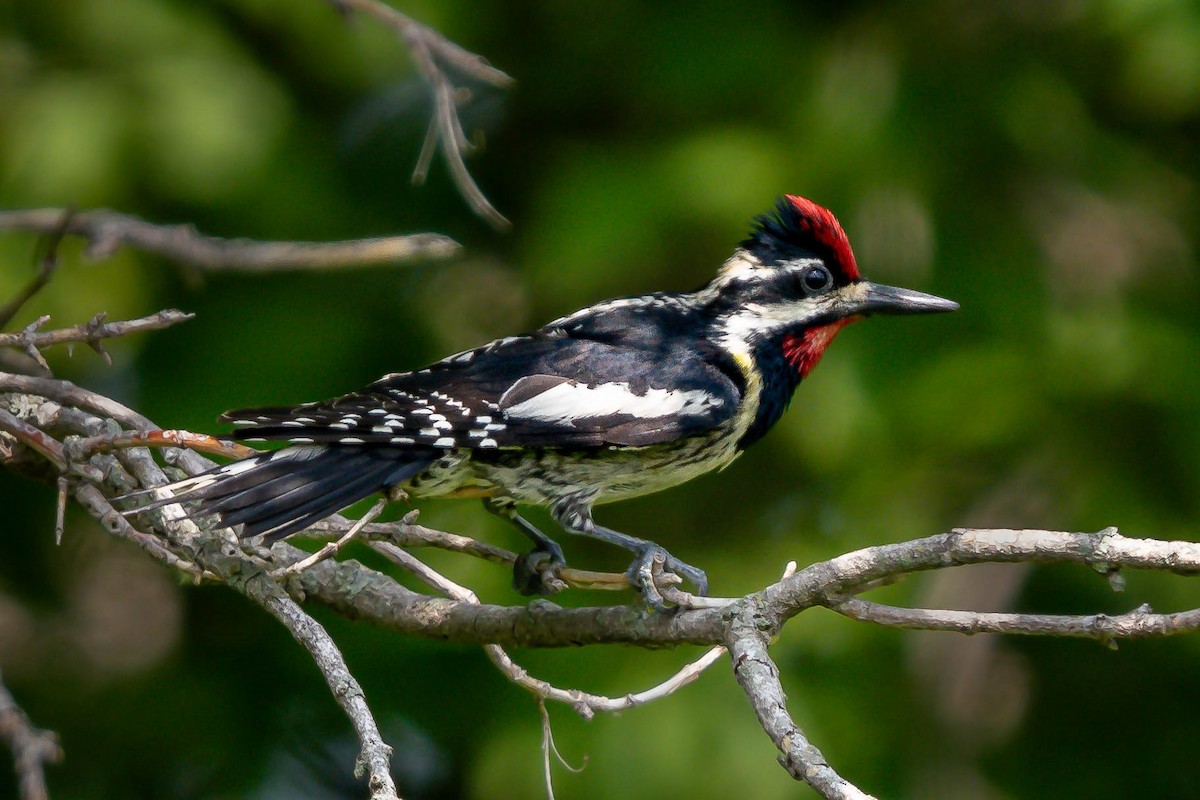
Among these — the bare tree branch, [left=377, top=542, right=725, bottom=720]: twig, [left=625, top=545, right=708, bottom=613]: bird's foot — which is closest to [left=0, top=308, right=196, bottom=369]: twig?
the bare tree branch

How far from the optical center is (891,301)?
3.23 metres

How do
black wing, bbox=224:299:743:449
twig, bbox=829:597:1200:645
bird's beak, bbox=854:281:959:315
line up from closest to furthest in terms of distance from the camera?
twig, bbox=829:597:1200:645
black wing, bbox=224:299:743:449
bird's beak, bbox=854:281:959:315

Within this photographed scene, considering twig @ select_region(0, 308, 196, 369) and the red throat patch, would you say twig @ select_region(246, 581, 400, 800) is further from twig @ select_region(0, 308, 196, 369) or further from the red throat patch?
the red throat patch

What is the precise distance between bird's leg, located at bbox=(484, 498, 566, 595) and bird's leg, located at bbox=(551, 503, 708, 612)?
10 centimetres

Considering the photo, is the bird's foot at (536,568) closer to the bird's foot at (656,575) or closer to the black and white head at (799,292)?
the bird's foot at (656,575)

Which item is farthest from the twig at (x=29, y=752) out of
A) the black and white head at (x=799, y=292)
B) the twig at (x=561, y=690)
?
the black and white head at (x=799, y=292)

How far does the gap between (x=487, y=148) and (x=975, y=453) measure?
76.0 inches

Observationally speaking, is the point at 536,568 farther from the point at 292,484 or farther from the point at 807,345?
the point at 807,345

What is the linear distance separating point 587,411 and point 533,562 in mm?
358

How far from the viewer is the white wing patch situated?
9.34 ft

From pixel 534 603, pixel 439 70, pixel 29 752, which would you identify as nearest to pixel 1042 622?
pixel 534 603

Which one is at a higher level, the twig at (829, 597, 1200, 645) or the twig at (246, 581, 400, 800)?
the twig at (829, 597, 1200, 645)

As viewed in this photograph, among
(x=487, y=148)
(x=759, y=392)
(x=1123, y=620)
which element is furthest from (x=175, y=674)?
(x=1123, y=620)

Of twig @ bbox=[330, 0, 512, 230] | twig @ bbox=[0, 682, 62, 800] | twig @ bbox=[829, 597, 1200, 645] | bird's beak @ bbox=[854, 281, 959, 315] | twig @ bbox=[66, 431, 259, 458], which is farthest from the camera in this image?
bird's beak @ bbox=[854, 281, 959, 315]
